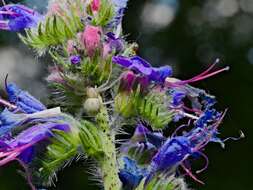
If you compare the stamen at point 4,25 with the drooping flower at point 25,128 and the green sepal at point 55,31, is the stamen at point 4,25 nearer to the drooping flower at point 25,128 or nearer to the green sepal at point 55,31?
the green sepal at point 55,31

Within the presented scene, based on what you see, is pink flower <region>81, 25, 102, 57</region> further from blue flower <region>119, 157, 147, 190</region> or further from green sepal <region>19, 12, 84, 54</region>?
blue flower <region>119, 157, 147, 190</region>

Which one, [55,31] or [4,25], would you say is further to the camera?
[4,25]

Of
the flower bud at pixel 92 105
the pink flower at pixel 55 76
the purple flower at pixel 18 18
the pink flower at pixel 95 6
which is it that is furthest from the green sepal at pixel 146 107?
the purple flower at pixel 18 18

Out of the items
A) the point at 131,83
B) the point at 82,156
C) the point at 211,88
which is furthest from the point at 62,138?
the point at 211,88

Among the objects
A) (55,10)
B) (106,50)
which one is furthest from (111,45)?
(55,10)

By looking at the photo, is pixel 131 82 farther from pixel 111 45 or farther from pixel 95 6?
pixel 95 6

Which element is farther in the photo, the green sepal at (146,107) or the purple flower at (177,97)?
the purple flower at (177,97)

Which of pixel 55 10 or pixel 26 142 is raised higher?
pixel 55 10
